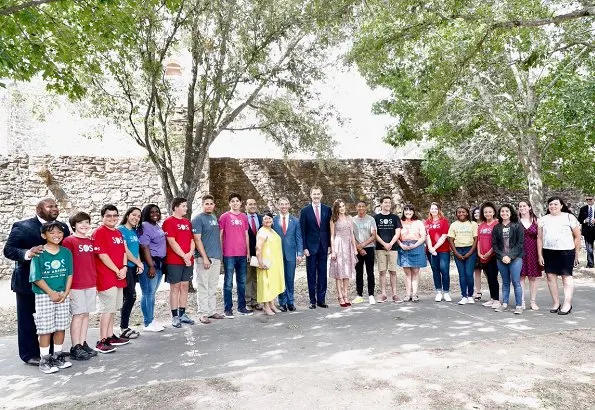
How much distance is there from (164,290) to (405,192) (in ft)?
27.4

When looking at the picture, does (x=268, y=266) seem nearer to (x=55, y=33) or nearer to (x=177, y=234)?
(x=177, y=234)

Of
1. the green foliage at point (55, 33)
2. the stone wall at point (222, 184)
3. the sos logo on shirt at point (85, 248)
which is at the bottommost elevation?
the sos logo on shirt at point (85, 248)

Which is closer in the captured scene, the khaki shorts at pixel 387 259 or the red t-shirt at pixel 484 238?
the red t-shirt at pixel 484 238

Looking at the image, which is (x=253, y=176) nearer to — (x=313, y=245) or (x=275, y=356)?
(x=313, y=245)

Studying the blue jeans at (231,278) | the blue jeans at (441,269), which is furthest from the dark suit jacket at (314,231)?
the blue jeans at (441,269)

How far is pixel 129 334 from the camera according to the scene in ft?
16.6

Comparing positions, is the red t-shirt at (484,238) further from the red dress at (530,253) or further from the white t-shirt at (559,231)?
the white t-shirt at (559,231)

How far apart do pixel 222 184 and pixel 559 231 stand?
27.4 ft

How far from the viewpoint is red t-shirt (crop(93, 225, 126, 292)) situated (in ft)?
14.9

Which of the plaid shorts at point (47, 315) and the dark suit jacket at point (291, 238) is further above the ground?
the dark suit jacket at point (291, 238)

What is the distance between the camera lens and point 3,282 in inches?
376

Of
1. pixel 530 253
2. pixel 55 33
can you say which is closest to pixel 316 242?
pixel 530 253

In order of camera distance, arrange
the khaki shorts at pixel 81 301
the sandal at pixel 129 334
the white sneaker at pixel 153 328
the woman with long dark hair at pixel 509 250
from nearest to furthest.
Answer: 1. the khaki shorts at pixel 81 301
2. the sandal at pixel 129 334
3. the white sneaker at pixel 153 328
4. the woman with long dark hair at pixel 509 250

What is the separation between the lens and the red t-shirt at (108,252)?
14.9 ft
